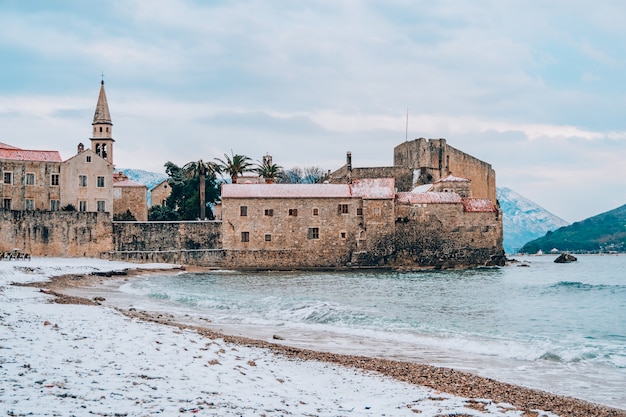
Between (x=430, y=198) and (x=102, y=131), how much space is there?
86.4 ft

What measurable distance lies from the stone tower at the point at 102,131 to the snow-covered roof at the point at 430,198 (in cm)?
2321

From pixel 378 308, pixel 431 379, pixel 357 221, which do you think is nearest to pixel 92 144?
pixel 357 221

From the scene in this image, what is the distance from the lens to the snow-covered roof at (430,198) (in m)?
48.9

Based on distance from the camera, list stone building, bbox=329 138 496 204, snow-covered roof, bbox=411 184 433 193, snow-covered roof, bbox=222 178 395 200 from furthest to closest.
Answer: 1. stone building, bbox=329 138 496 204
2. snow-covered roof, bbox=411 184 433 193
3. snow-covered roof, bbox=222 178 395 200

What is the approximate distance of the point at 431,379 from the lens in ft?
34.4

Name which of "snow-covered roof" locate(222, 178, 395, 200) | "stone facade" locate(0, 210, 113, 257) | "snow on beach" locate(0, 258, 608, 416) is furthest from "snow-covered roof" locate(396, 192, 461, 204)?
"snow on beach" locate(0, 258, 608, 416)

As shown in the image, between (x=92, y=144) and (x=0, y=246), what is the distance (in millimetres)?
13289

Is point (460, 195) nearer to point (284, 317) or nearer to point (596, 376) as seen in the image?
point (284, 317)

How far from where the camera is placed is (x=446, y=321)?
19391 millimetres

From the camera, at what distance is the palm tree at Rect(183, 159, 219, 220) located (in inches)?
2029

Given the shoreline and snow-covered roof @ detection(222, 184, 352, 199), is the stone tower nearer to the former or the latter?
snow-covered roof @ detection(222, 184, 352, 199)

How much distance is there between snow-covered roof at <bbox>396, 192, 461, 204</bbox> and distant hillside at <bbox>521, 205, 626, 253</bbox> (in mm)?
95264

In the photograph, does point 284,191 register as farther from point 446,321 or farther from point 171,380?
point 171,380

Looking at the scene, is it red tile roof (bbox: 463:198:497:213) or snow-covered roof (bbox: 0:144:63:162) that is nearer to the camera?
snow-covered roof (bbox: 0:144:63:162)
